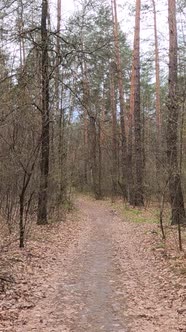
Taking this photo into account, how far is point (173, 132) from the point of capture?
34.7 ft

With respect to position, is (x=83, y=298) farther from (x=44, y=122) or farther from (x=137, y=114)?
(x=137, y=114)

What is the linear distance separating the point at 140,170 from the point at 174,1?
8.99 m

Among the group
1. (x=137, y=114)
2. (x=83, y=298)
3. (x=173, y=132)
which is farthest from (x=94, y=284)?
(x=137, y=114)

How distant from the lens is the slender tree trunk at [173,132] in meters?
9.92

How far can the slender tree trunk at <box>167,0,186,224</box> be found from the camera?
9922 mm

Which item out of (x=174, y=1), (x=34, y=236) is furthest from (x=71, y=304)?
(x=174, y=1)

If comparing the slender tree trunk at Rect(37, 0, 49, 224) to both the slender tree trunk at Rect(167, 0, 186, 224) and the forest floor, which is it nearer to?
the forest floor

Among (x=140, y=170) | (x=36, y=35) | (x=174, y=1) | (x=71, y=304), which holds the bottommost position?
(x=71, y=304)

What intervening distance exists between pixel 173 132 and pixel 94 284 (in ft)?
15.8

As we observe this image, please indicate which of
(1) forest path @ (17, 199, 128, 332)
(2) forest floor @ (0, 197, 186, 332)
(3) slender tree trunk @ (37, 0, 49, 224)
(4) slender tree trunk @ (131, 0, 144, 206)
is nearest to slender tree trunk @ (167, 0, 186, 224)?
(2) forest floor @ (0, 197, 186, 332)

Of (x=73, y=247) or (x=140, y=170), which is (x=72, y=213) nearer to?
(x=140, y=170)

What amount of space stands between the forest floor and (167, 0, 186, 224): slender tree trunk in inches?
45.1

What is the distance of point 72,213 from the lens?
19312 millimetres

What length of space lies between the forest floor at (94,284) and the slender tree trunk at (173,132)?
3.76ft
